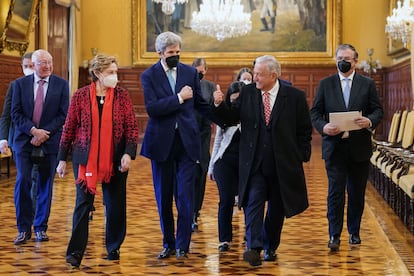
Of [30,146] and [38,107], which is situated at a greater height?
[38,107]

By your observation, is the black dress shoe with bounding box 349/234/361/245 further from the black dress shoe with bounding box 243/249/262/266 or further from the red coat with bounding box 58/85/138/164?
the red coat with bounding box 58/85/138/164

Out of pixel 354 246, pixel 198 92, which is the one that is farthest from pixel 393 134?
pixel 198 92

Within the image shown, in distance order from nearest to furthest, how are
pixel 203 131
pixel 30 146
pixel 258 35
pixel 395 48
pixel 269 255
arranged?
pixel 269 255
pixel 30 146
pixel 203 131
pixel 395 48
pixel 258 35

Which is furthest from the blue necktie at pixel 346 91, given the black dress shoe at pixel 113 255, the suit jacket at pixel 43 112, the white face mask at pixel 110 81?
the suit jacket at pixel 43 112

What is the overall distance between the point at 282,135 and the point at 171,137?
2.92 ft

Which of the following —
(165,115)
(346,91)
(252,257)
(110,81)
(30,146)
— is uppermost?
(110,81)

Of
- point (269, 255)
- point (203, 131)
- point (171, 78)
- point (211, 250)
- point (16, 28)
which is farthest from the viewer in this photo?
point (16, 28)

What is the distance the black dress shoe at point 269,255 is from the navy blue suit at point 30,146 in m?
2.13

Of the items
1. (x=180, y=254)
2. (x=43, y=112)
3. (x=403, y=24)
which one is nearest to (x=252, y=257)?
(x=180, y=254)

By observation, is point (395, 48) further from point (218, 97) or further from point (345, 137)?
point (218, 97)

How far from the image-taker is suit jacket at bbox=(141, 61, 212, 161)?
7.18m

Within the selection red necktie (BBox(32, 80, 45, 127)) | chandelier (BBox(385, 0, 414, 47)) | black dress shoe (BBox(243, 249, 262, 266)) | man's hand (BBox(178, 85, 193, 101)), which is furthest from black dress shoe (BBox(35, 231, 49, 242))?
chandelier (BBox(385, 0, 414, 47))

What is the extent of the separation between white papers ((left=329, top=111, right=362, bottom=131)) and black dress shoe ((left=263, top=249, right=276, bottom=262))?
48.5 inches

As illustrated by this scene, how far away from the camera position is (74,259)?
6.77 meters
